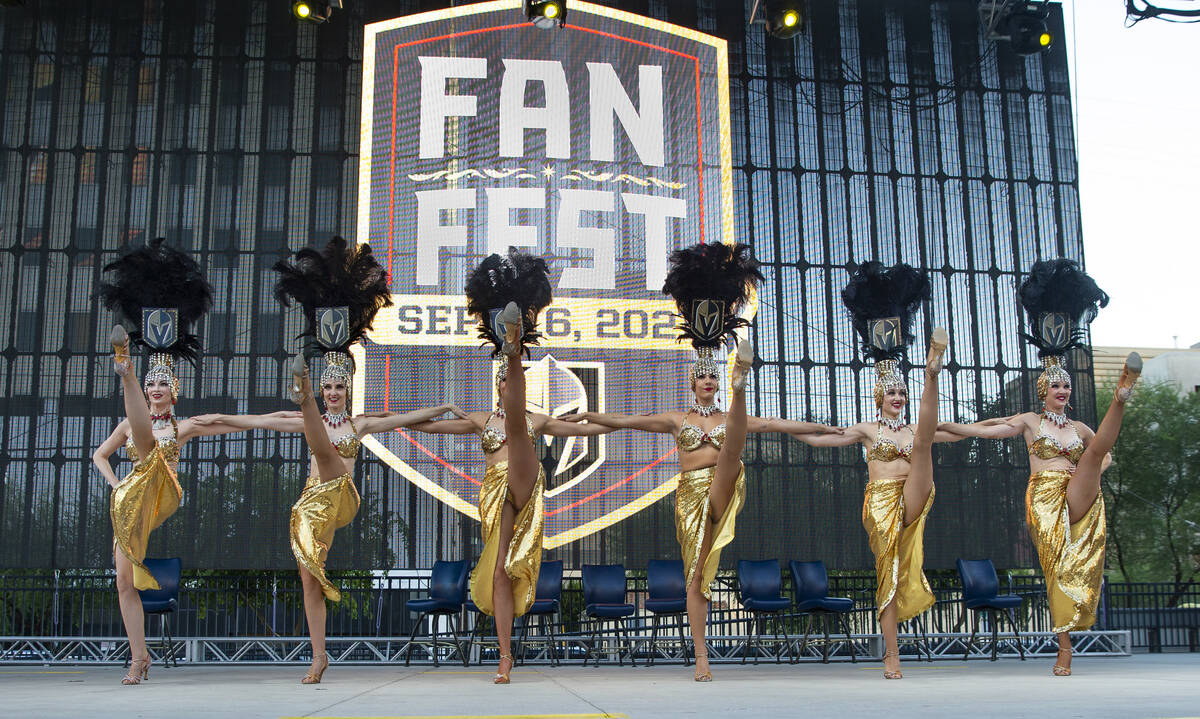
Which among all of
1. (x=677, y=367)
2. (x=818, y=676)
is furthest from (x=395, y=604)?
(x=818, y=676)

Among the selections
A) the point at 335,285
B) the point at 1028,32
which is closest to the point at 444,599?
the point at 335,285

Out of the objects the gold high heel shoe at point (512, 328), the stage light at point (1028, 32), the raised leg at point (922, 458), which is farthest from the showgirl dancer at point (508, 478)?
the stage light at point (1028, 32)

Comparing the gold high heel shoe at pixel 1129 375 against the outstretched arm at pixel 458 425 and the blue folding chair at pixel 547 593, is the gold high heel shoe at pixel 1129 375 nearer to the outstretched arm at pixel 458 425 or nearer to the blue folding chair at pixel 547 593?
the outstretched arm at pixel 458 425

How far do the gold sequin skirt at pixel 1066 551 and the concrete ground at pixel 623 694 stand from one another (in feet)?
1.27

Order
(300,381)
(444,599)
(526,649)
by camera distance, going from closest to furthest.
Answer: (300,381) → (444,599) → (526,649)

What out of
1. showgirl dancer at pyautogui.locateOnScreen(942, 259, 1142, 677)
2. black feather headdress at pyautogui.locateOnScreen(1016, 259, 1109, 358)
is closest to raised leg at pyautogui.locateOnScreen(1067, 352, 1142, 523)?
showgirl dancer at pyautogui.locateOnScreen(942, 259, 1142, 677)

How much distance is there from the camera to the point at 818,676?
20.3 ft

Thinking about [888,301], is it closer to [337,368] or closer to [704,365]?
[704,365]

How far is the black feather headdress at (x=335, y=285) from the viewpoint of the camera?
20.1 ft

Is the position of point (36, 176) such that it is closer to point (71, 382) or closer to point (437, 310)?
point (71, 382)

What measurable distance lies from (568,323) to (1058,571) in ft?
14.5

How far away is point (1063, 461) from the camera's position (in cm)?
632

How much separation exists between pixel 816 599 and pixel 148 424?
17.4 feet

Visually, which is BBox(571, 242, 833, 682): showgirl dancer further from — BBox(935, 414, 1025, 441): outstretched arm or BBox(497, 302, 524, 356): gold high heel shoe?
BBox(497, 302, 524, 356): gold high heel shoe
